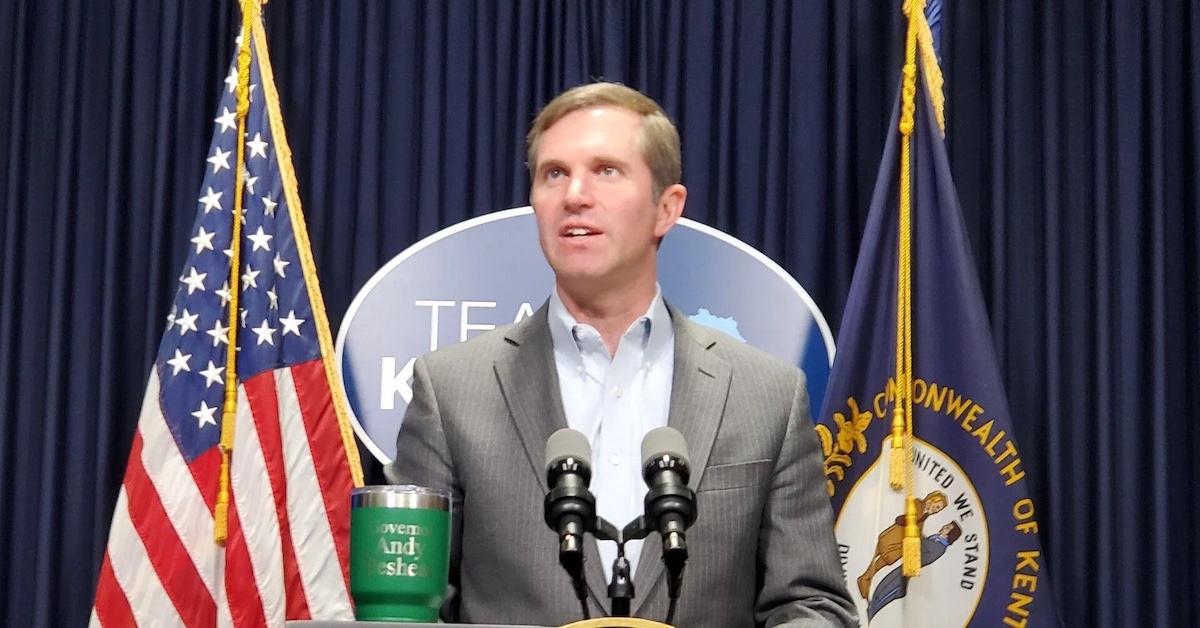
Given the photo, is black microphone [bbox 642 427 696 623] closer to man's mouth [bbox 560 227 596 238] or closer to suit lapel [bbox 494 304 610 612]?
suit lapel [bbox 494 304 610 612]

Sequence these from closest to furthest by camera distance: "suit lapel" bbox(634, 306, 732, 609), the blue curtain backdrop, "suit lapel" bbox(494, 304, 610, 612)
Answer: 1. "suit lapel" bbox(634, 306, 732, 609)
2. "suit lapel" bbox(494, 304, 610, 612)
3. the blue curtain backdrop

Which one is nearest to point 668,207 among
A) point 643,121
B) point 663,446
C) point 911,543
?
point 643,121

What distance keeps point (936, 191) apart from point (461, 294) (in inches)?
47.6

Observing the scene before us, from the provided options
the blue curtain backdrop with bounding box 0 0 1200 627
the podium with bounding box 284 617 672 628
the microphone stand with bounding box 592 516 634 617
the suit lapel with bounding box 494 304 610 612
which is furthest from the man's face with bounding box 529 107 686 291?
the blue curtain backdrop with bounding box 0 0 1200 627

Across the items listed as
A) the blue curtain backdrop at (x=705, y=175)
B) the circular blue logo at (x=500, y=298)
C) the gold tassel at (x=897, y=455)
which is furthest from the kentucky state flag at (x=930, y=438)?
the blue curtain backdrop at (x=705, y=175)

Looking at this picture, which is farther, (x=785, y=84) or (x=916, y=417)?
(x=785, y=84)

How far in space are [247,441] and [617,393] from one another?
141 cm

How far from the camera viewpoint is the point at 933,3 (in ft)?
11.5

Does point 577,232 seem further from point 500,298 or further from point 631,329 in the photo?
point 500,298

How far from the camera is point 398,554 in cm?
148

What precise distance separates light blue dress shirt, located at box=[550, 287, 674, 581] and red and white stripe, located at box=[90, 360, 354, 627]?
1.24m

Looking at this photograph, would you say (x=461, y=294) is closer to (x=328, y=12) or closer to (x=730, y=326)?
(x=730, y=326)

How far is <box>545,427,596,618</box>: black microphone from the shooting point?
146 centimetres

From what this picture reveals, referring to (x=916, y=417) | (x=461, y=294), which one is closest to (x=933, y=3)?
(x=916, y=417)
